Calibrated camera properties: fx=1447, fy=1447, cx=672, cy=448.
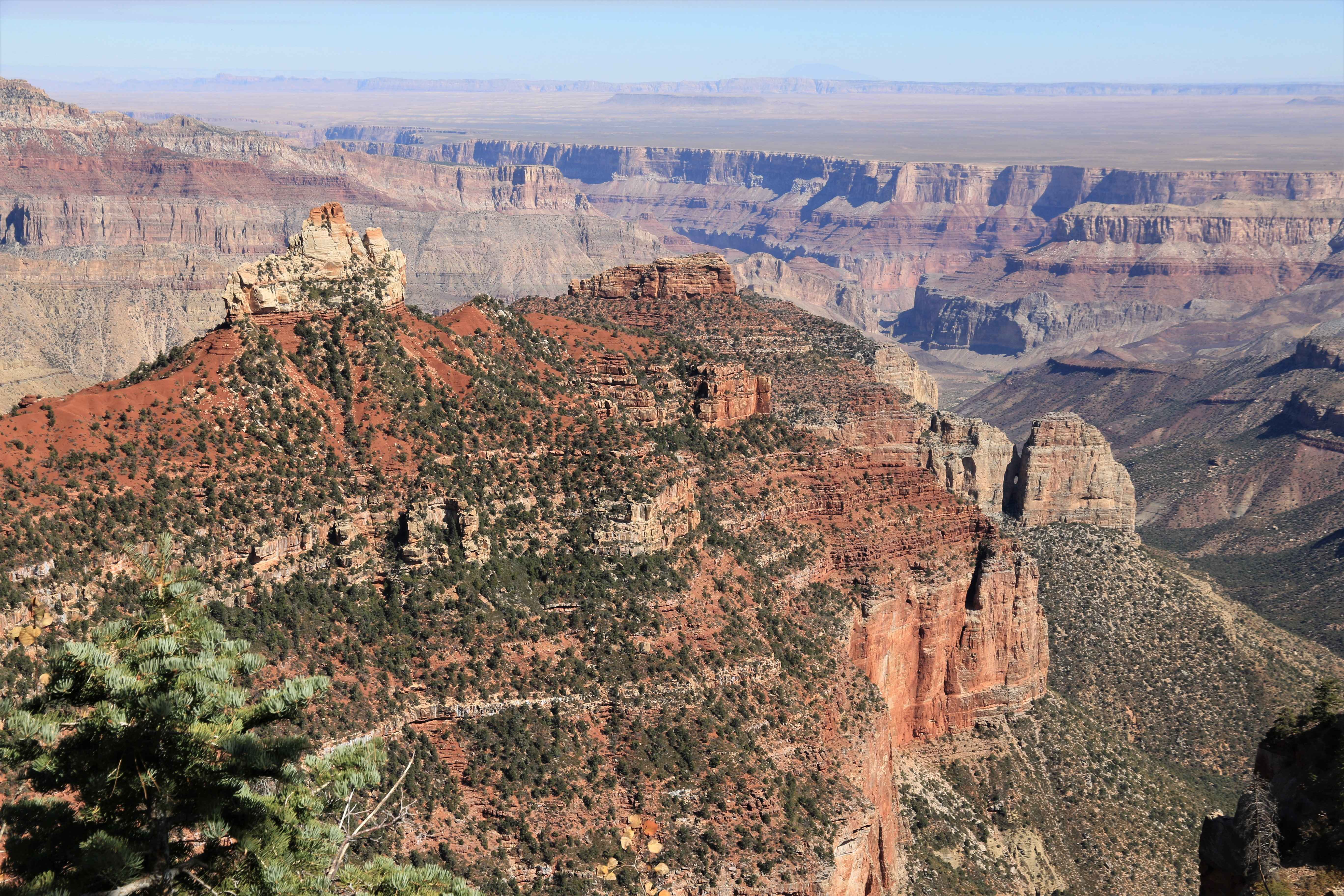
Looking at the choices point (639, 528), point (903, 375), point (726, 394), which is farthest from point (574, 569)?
point (903, 375)

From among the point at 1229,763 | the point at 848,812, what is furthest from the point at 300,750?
the point at 1229,763

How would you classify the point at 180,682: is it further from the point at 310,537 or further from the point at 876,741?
the point at 876,741

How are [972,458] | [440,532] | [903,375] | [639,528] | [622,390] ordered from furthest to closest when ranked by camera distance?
[903,375]
[972,458]
[622,390]
[639,528]
[440,532]

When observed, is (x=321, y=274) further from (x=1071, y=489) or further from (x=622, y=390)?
(x=1071, y=489)

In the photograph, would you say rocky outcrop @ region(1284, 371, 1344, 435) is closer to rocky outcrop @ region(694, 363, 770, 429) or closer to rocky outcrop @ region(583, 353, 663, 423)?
rocky outcrop @ region(694, 363, 770, 429)

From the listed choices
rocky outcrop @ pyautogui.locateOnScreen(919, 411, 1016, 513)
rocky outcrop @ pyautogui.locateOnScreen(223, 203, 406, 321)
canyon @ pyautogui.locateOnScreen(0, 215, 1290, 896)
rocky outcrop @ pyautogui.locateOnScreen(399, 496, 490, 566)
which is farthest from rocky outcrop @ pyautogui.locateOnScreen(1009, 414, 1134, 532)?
rocky outcrop @ pyautogui.locateOnScreen(399, 496, 490, 566)

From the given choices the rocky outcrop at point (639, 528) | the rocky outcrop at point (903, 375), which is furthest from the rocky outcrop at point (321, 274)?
the rocky outcrop at point (903, 375)
